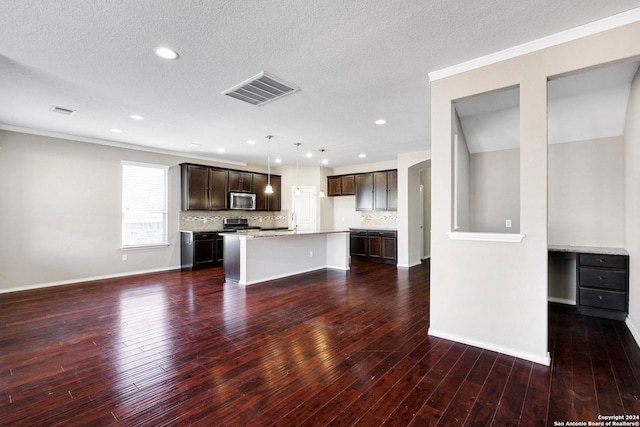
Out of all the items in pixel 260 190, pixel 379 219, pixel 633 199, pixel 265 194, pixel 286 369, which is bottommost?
pixel 286 369

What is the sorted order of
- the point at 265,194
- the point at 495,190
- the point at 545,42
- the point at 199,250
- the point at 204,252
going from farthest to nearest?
the point at 265,194 < the point at 204,252 < the point at 199,250 < the point at 495,190 < the point at 545,42

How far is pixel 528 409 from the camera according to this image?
6.16 ft

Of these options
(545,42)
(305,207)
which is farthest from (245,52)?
(305,207)

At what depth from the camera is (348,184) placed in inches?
330

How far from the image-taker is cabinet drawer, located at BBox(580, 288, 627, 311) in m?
3.33

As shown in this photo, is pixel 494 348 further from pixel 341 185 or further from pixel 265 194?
pixel 265 194

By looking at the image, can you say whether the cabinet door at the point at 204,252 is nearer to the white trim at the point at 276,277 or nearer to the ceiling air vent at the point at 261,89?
the white trim at the point at 276,277

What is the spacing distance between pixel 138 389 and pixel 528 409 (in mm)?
2684

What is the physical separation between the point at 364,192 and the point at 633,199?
17.7ft

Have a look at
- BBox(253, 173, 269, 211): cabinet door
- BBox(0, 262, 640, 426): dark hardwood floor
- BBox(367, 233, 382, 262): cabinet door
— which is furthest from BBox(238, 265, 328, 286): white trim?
BBox(253, 173, 269, 211): cabinet door

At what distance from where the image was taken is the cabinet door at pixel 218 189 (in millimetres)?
7082

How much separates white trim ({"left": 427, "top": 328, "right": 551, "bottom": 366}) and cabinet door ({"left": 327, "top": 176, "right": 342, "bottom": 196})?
A: 5.91 meters

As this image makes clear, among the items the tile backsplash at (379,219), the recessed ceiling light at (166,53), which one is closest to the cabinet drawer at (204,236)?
the tile backsplash at (379,219)

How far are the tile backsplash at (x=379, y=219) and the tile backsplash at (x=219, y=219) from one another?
2.33 m
